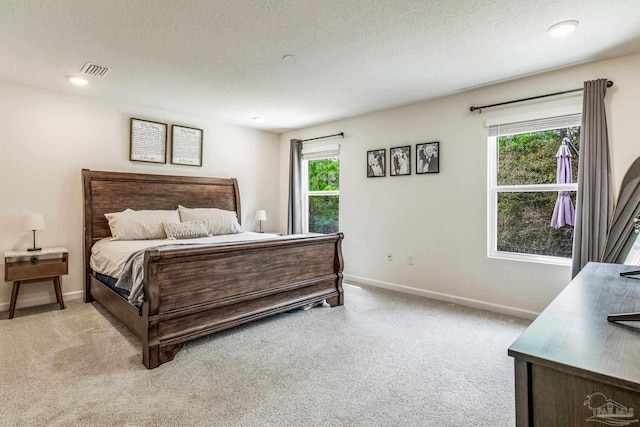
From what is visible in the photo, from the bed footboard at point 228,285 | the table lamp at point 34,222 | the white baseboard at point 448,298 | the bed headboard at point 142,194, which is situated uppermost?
the bed headboard at point 142,194

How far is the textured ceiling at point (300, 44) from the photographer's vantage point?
6.96 ft

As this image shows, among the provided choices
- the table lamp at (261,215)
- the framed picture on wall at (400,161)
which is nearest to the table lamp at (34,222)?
the table lamp at (261,215)

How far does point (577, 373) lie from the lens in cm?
72

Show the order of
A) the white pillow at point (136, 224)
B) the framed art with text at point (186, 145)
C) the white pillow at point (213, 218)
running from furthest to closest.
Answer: the framed art with text at point (186, 145)
the white pillow at point (213, 218)
the white pillow at point (136, 224)

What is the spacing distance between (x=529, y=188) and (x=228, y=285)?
3.03 meters

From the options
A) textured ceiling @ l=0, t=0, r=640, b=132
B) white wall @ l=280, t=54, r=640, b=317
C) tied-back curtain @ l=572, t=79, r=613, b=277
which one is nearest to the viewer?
textured ceiling @ l=0, t=0, r=640, b=132

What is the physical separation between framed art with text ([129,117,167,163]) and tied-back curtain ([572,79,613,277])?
4603 millimetres

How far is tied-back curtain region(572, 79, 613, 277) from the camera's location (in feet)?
9.07

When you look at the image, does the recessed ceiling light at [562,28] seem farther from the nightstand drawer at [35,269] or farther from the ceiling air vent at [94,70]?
the nightstand drawer at [35,269]

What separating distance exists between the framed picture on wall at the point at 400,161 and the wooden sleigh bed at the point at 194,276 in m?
1.21

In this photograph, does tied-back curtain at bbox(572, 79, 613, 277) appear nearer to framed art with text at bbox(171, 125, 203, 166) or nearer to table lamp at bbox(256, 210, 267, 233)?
table lamp at bbox(256, 210, 267, 233)

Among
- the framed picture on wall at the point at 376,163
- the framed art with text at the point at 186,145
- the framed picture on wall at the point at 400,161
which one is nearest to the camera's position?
the framed picture on wall at the point at 400,161

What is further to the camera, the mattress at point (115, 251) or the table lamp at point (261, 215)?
the table lamp at point (261, 215)

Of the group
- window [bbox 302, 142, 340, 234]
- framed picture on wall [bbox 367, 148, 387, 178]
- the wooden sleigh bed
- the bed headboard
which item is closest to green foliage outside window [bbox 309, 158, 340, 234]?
window [bbox 302, 142, 340, 234]
